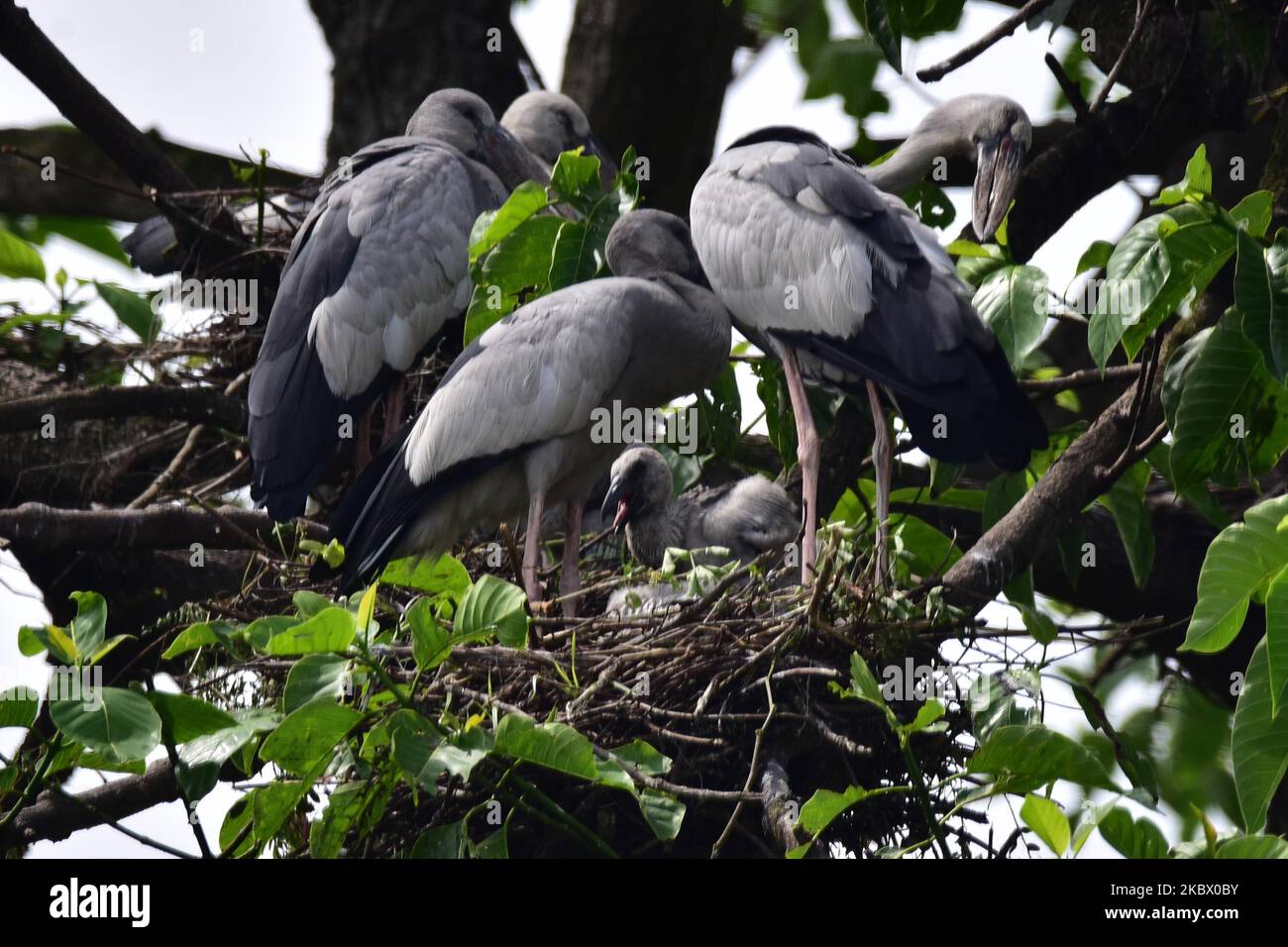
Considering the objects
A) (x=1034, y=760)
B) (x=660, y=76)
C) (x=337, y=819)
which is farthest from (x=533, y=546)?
(x=660, y=76)

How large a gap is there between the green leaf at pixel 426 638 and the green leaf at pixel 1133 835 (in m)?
1.24

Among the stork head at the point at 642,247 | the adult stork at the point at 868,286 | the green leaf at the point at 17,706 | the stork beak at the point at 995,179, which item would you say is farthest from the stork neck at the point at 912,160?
the green leaf at the point at 17,706

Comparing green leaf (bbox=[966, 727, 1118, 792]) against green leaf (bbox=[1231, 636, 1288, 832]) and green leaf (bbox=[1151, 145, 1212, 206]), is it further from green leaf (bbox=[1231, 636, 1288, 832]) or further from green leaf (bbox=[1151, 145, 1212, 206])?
green leaf (bbox=[1151, 145, 1212, 206])

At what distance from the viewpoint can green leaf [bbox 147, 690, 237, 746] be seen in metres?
3.25

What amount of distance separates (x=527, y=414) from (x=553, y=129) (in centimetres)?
253

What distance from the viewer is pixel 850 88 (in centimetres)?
477

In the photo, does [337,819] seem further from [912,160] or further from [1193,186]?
[912,160]

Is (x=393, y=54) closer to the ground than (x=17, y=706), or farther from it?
farther from it

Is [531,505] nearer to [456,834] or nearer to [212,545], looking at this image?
[212,545]

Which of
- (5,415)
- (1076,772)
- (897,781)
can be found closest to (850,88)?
(897,781)

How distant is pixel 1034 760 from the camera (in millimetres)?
3213

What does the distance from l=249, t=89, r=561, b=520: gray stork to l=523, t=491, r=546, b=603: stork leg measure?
72 cm

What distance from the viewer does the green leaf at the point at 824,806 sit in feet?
10.1

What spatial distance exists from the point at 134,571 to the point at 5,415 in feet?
2.42
